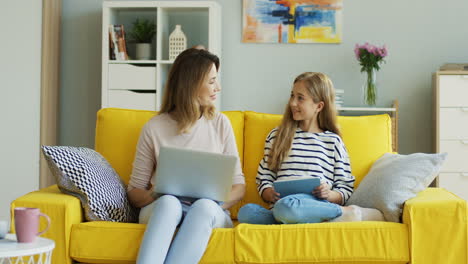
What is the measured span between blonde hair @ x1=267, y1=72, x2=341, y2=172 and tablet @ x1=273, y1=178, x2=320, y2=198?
0.19m

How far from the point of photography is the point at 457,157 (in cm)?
418

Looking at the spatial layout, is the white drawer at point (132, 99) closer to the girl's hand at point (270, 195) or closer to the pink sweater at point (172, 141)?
the pink sweater at point (172, 141)

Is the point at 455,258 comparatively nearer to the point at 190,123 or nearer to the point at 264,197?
the point at 264,197

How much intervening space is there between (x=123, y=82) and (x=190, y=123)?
2064mm

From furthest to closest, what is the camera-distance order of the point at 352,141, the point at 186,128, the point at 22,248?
the point at 352,141 < the point at 186,128 < the point at 22,248

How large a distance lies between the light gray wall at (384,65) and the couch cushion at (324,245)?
2493 millimetres

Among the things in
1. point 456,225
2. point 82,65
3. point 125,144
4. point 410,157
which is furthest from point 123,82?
point 456,225

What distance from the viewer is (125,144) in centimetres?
276

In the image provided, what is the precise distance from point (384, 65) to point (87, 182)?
9.54ft

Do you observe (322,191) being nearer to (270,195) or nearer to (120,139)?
(270,195)

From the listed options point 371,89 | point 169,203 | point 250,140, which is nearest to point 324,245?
point 169,203

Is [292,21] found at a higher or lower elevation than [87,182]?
higher

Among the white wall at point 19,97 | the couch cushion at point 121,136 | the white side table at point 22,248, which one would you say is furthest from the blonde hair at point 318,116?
the white wall at point 19,97

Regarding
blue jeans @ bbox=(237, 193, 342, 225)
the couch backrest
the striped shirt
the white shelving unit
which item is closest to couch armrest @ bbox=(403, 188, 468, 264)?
blue jeans @ bbox=(237, 193, 342, 225)
